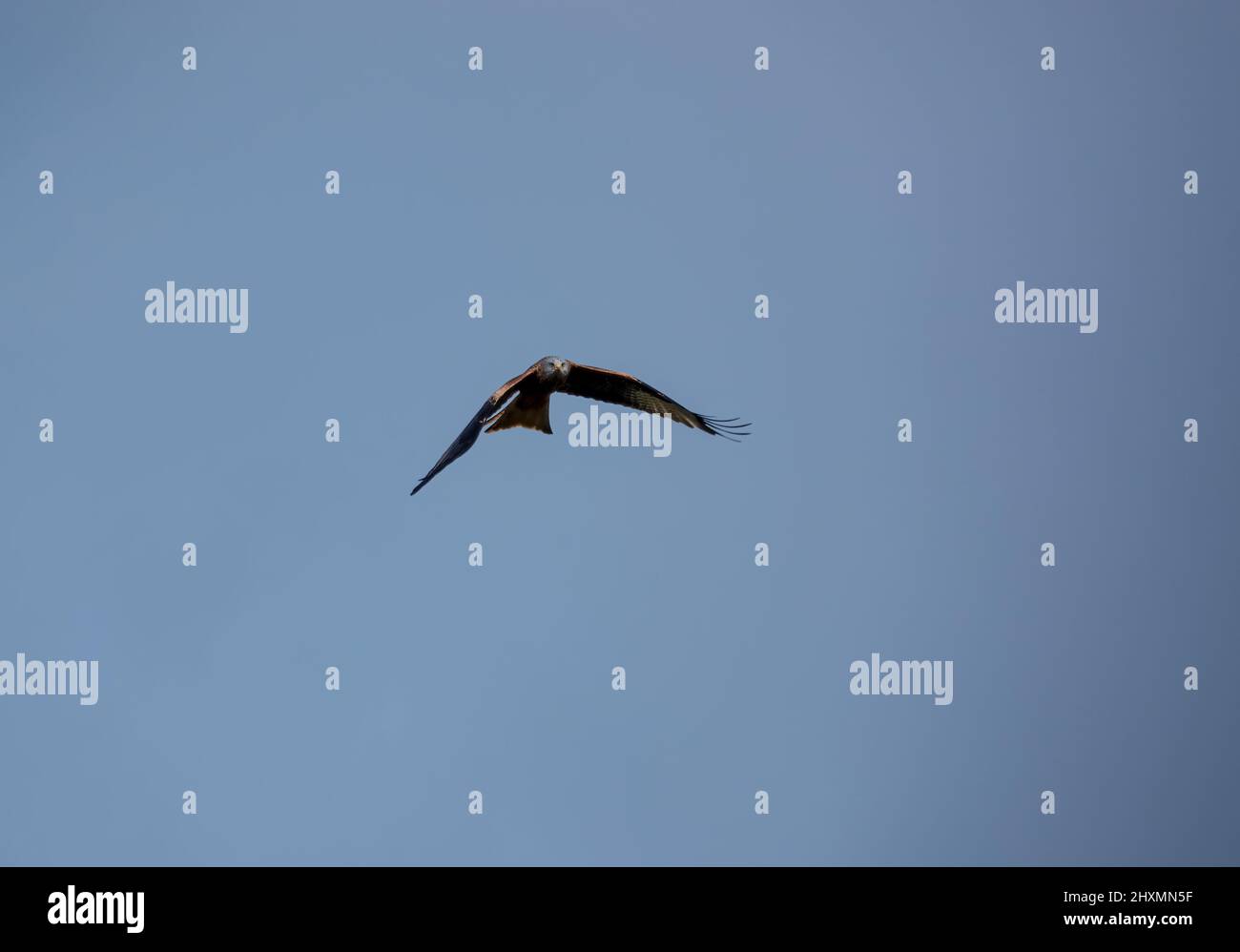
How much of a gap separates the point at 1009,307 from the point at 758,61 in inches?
282

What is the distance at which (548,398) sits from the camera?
20016 millimetres

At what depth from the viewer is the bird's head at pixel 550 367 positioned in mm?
19625

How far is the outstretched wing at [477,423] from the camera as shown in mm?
17812

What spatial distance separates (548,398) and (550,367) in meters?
0.50

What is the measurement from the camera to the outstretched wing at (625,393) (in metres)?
20.5

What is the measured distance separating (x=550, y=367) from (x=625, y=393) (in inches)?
66.0

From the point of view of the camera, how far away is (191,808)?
3055 cm

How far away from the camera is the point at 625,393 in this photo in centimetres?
2105

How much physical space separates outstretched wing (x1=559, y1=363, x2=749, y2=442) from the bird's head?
0.47 metres

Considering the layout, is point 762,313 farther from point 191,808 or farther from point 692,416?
point 191,808

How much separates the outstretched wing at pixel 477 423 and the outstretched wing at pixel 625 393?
117 centimetres

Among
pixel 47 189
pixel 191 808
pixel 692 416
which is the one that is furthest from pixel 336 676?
pixel 692 416

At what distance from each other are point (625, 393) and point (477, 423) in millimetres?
2892

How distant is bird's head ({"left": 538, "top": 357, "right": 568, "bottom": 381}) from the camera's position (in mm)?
19625
